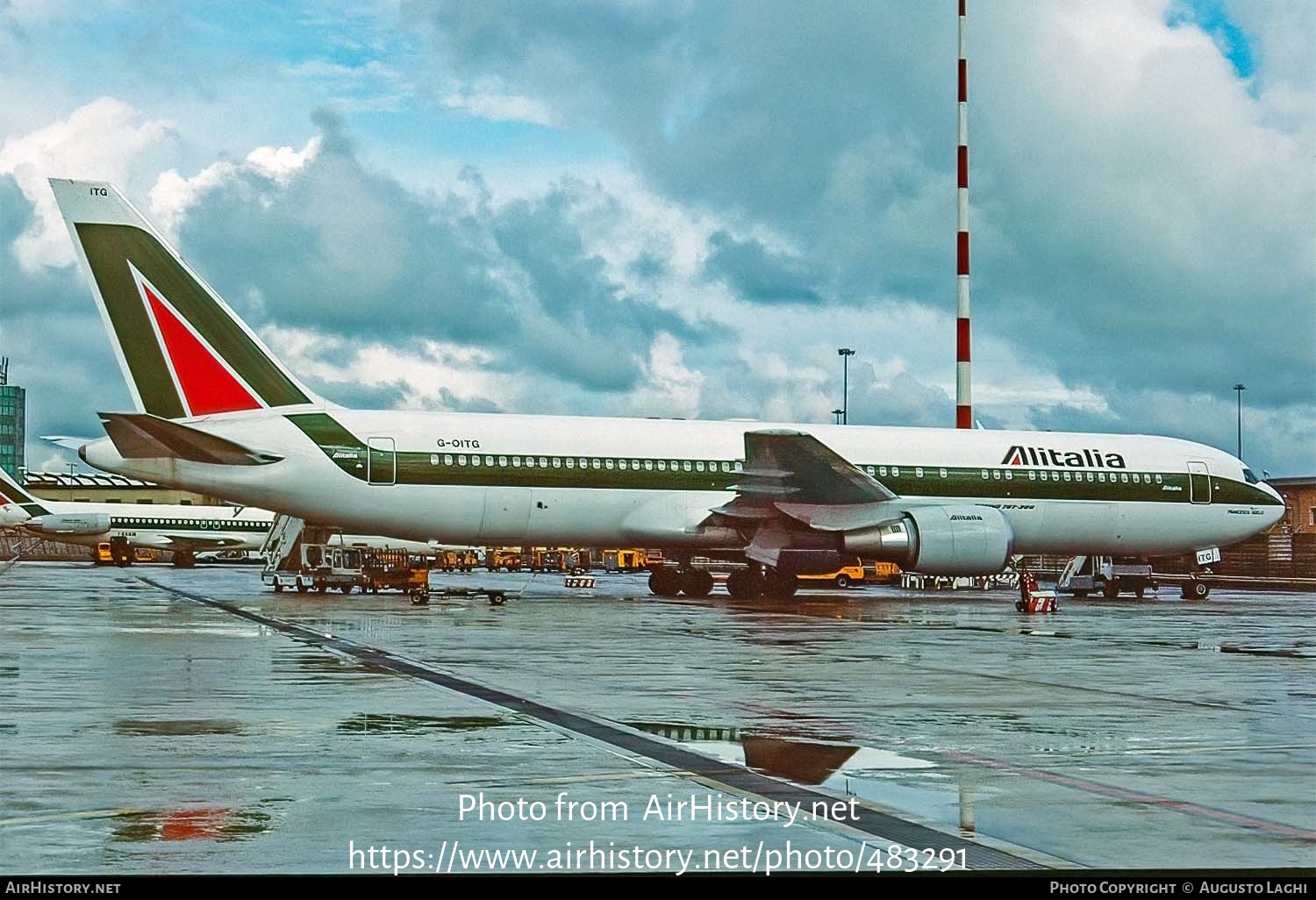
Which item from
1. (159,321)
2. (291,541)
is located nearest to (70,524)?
(291,541)

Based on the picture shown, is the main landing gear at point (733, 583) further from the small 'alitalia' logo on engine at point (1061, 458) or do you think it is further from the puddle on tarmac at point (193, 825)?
the puddle on tarmac at point (193, 825)

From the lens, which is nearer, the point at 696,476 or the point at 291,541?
the point at 696,476

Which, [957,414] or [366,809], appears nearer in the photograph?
[366,809]

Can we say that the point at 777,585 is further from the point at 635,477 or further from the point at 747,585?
the point at 635,477

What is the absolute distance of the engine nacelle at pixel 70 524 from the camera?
3465 inches

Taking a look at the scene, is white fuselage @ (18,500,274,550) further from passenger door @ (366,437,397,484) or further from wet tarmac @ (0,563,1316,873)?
wet tarmac @ (0,563,1316,873)

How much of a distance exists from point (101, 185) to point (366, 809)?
29.6 meters

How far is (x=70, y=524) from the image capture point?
290 ft

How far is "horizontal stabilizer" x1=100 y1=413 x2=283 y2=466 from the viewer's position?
32.4 metres

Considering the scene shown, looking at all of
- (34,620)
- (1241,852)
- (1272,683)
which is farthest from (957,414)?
(1241,852)

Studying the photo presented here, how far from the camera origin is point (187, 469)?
34.0m

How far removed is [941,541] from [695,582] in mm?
8807

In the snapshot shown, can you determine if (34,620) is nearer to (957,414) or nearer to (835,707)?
(835,707)

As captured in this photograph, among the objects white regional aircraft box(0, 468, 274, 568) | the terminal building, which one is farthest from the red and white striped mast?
the terminal building
